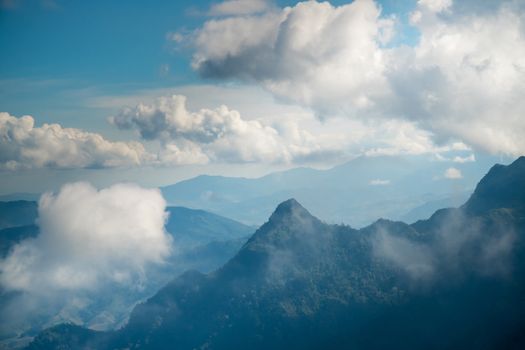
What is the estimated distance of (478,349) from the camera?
198 m

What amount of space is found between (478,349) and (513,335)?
16.8 metres

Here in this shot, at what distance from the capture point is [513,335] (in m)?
189
